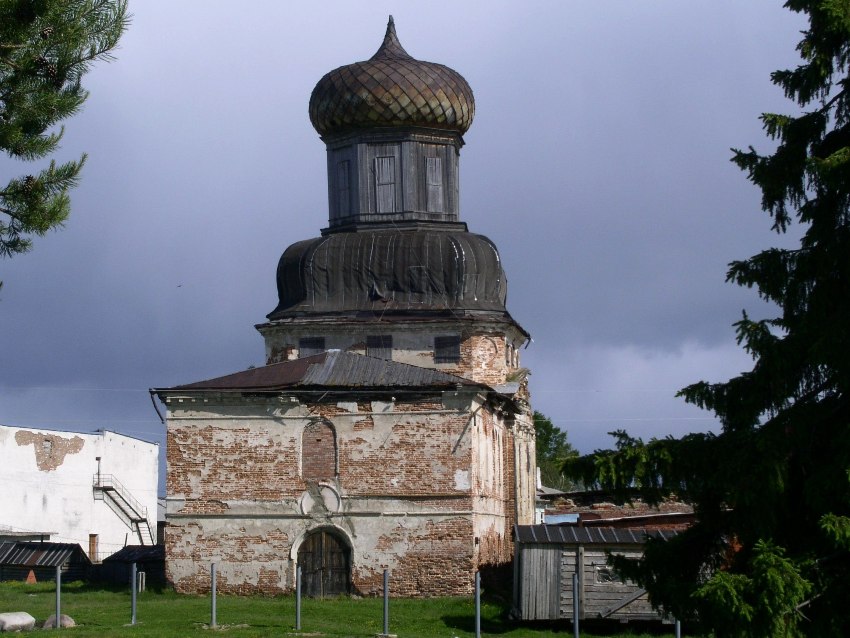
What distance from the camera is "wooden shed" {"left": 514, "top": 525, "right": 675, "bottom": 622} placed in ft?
81.1

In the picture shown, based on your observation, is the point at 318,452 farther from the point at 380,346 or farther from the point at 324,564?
the point at 380,346

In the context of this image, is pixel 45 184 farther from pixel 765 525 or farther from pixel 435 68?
pixel 435 68

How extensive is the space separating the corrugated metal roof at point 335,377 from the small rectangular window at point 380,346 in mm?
3024

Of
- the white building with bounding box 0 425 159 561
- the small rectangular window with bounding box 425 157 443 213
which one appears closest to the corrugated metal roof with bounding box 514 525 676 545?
the small rectangular window with bounding box 425 157 443 213

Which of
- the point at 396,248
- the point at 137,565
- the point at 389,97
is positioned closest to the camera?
the point at 137,565

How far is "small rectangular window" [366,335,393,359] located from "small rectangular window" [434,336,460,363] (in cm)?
107

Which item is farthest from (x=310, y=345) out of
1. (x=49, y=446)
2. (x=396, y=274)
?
(x=49, y=446)

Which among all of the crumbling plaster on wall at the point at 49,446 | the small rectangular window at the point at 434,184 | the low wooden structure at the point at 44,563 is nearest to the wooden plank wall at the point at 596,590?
the small rectangular window at the point at 434,184

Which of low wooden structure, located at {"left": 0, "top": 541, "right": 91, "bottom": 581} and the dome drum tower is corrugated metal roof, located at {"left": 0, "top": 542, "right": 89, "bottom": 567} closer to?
low wooden structure, located at {"left": 0, "top": 541, "right": 91, "bottom": 581}

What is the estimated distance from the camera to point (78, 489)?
49.1 m

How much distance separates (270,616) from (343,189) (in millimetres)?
13781

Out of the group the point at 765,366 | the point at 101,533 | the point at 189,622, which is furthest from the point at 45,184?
the point at 101,533

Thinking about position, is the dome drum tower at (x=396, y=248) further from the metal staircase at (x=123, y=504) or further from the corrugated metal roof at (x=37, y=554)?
the metal staircase at (x=123, y=504)

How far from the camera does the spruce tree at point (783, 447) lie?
1183 centimetres
